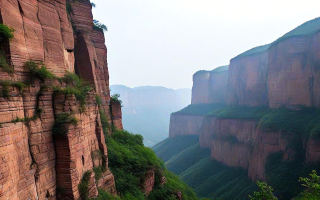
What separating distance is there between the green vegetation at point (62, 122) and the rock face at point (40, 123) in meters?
0.09

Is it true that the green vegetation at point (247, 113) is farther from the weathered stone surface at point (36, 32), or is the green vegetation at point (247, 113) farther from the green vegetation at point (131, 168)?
the weathered stone surface at point (36, 32)

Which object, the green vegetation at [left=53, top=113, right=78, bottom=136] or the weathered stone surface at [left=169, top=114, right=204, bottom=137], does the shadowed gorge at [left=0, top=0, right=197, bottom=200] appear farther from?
the weathered stone surface at [left=169, top=114, right=204, bottom=137]

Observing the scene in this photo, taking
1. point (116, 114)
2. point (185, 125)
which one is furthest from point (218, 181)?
point (185, 125)

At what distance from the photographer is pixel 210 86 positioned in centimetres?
9144

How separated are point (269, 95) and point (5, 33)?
4574 cm

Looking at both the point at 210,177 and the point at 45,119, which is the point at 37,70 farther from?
the point at 210,177

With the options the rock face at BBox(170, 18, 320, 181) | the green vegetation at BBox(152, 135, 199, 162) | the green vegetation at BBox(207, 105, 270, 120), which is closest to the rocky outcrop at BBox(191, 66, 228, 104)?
the green vegetation at BBox(152, 135, 199, 162)

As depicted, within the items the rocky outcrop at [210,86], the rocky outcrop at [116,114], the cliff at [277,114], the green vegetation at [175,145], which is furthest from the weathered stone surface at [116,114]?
the rocky outcrop at [210,86]

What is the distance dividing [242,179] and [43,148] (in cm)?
3710

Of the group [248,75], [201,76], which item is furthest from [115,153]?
[201,76]

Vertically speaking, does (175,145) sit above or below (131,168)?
below

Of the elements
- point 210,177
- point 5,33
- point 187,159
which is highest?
point 5,33

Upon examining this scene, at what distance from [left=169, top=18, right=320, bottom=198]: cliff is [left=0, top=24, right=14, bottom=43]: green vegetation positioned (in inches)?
1246

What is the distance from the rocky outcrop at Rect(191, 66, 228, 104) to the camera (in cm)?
8706
